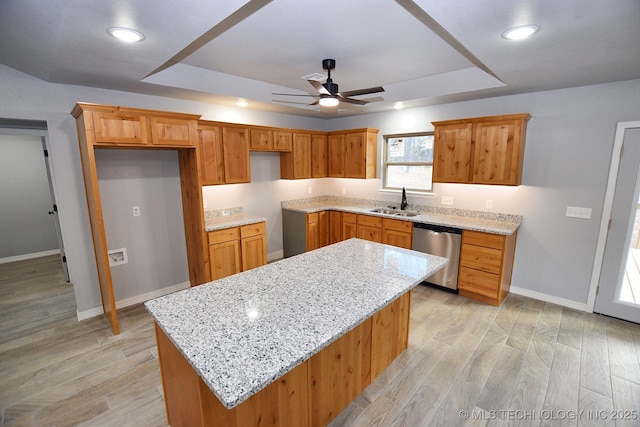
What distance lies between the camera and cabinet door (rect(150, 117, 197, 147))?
2.96 meters

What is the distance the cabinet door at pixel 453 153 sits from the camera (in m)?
3.66

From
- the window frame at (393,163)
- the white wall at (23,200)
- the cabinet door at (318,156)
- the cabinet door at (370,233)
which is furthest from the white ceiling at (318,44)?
the white wall at (23,200)

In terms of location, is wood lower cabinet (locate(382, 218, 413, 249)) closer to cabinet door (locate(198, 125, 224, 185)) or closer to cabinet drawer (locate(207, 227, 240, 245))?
cabinet drawer (locate(207, 227, 240, 245))

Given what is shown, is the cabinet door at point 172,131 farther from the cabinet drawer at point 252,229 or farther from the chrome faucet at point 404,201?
the chrome faucet at point 404,201

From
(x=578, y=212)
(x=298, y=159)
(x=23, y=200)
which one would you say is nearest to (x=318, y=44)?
(x=298, y=159)

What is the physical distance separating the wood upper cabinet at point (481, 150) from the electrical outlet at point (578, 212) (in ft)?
2.01

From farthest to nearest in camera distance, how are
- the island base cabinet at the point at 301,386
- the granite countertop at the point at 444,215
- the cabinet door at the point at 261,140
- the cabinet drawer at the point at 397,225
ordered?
the cabinet door at the point at 261,140, the cabinet drawer at the point at 397,225, the granite countertop at the point at 444,215, the island base cabinet at the point at 301,386

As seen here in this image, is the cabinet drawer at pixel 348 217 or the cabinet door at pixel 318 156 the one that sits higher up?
the cabinet door at pixel 318 156

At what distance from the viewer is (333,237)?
5.07 meters

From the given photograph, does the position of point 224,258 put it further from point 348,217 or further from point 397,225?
point 397,225

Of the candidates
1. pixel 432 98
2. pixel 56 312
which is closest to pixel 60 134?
pixel 56 312

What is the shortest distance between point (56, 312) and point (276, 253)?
116 inches

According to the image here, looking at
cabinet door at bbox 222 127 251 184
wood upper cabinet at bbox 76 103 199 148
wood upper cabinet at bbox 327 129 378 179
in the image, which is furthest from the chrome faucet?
wood upper cabinet at bbox 76 103 199 148

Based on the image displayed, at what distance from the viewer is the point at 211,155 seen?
12.1ft
